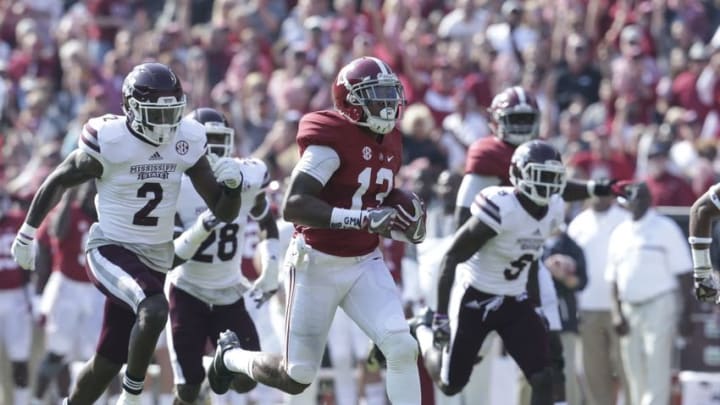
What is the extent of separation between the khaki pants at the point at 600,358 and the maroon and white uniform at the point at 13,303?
433 cm

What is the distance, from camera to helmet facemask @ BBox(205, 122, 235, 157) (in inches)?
342

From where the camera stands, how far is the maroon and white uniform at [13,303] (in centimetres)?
1165

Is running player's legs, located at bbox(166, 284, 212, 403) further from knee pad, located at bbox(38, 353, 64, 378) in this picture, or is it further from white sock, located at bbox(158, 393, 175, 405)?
knee pad, located at bbox(38, 353, 64, 378)

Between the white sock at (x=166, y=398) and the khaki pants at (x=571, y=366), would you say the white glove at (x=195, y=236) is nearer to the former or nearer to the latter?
the white sock at (x=166, y=398)

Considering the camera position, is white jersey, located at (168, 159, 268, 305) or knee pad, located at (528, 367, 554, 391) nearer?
knee pad, located at (528, 367, 554, 391)

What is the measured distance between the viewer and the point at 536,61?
13547 millimetres

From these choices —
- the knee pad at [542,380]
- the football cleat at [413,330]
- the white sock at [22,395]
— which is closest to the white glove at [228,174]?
the football cleat at [413,330]

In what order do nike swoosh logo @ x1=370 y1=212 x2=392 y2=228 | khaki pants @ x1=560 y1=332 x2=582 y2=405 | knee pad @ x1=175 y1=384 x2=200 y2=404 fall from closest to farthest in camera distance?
nike swoosh logo @ x1=370 y1=212 x2=392 y2=228
knee pad @ x1=175 y1=384 x2=200 y2=404
khaki pants @ x1=560 y1=332 x2=582 y2=405

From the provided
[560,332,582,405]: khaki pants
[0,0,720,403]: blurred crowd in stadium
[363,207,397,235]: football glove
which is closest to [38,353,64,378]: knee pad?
[0,0,720,403]: blurred crowd in stadium

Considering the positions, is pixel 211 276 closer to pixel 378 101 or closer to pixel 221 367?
pixel 221 367

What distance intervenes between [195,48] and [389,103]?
788 cm

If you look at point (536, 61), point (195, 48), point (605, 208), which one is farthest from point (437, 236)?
point (195, 48)

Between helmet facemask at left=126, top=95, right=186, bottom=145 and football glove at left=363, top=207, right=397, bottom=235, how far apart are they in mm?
1244

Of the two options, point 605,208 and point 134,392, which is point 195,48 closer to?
point 605,208
